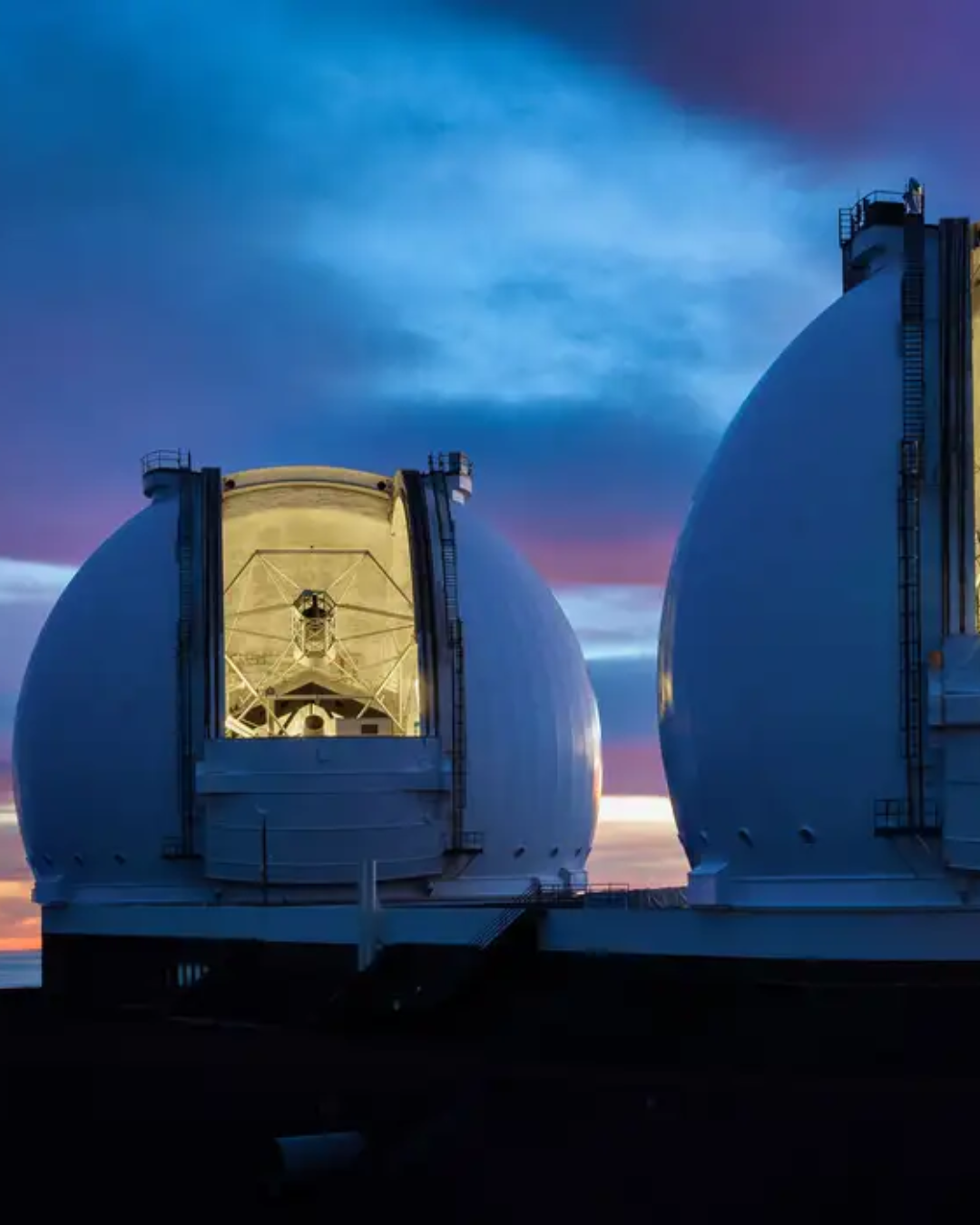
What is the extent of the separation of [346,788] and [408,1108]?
13.7 metres

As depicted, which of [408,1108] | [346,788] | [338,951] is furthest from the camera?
[346,788]

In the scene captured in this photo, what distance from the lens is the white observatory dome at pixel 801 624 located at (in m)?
25.8

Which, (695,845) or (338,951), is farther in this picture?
(338,951)

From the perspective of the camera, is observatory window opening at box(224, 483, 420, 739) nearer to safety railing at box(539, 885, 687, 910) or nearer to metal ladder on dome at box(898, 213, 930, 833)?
safety railing at box(539, 885, 687, 910)

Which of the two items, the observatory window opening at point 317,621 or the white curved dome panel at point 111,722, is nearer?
the white curved dome panel at point 111,722

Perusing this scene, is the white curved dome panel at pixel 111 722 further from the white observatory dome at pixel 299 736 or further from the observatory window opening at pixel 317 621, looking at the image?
the observatory window opening at pixel 317 621

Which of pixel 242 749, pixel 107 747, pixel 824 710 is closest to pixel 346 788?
pixel 242 749

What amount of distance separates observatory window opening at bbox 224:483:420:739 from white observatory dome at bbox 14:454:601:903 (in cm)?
13

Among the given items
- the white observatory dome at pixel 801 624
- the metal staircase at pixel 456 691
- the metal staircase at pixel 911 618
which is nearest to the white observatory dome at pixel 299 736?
the metal staircase at pixel 456 691

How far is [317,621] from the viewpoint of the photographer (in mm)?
42969

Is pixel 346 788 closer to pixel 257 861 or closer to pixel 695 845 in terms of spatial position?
pixel 257 861

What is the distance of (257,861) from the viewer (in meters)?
37.2

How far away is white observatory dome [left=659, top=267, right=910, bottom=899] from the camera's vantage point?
84.7ft

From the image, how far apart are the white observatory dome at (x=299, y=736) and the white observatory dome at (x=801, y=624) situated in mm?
10041
